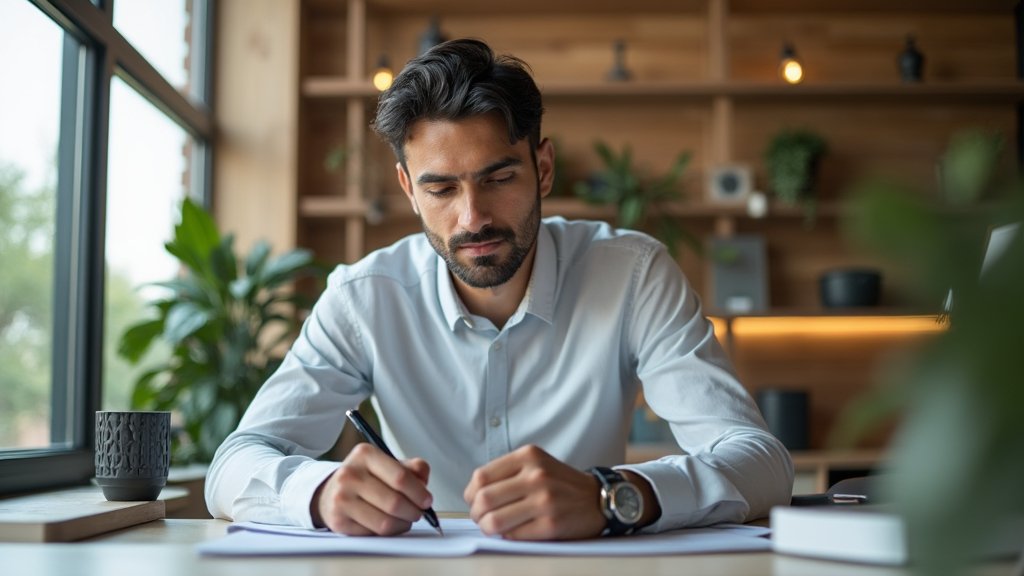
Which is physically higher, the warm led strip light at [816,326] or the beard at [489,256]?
the beard at [489,256]

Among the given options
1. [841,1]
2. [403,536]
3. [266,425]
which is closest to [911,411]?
[403,536]

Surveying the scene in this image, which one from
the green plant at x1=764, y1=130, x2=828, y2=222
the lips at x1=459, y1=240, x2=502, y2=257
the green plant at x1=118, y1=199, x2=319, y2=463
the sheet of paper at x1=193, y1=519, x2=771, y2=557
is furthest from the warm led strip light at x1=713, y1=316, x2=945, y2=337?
the sheet of paper at x1=193, y1=519, x2=771, y2=557

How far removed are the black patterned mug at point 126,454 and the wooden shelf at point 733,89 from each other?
9.18 feet

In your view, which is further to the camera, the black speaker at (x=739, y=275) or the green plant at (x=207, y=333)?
the black speaker at (x=739, y=275)

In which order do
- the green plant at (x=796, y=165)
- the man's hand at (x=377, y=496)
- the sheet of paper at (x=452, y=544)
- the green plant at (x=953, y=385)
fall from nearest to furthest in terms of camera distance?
1. the green plant at (x=953, y=385)
2. the sheet of paper at (x=452, y=544)
3. the man's hand at (x=377, y=496)
4. the green plant at (x=796, y=165)

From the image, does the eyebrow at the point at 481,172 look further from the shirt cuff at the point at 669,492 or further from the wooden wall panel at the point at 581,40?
the wooden wall panel at the point at 581,40

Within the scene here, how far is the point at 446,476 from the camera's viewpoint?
69.5 inches

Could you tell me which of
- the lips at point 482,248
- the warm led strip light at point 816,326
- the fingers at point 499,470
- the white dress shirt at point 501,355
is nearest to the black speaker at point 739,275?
the warm led strip light at point 816,326

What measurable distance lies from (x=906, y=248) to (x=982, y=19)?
14.5 feet

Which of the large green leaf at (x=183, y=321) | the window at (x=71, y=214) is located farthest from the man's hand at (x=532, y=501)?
the large green leaf at (x=183, y=321)

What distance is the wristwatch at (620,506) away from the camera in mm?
1080

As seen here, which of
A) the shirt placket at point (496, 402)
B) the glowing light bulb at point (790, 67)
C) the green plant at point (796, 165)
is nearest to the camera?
the shirt placket at point (496, 402)

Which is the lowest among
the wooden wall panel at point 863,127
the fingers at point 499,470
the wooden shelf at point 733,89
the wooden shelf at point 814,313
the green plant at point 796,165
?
the fingers at point 499,470

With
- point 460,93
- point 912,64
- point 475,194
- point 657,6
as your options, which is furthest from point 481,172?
point 912,64
